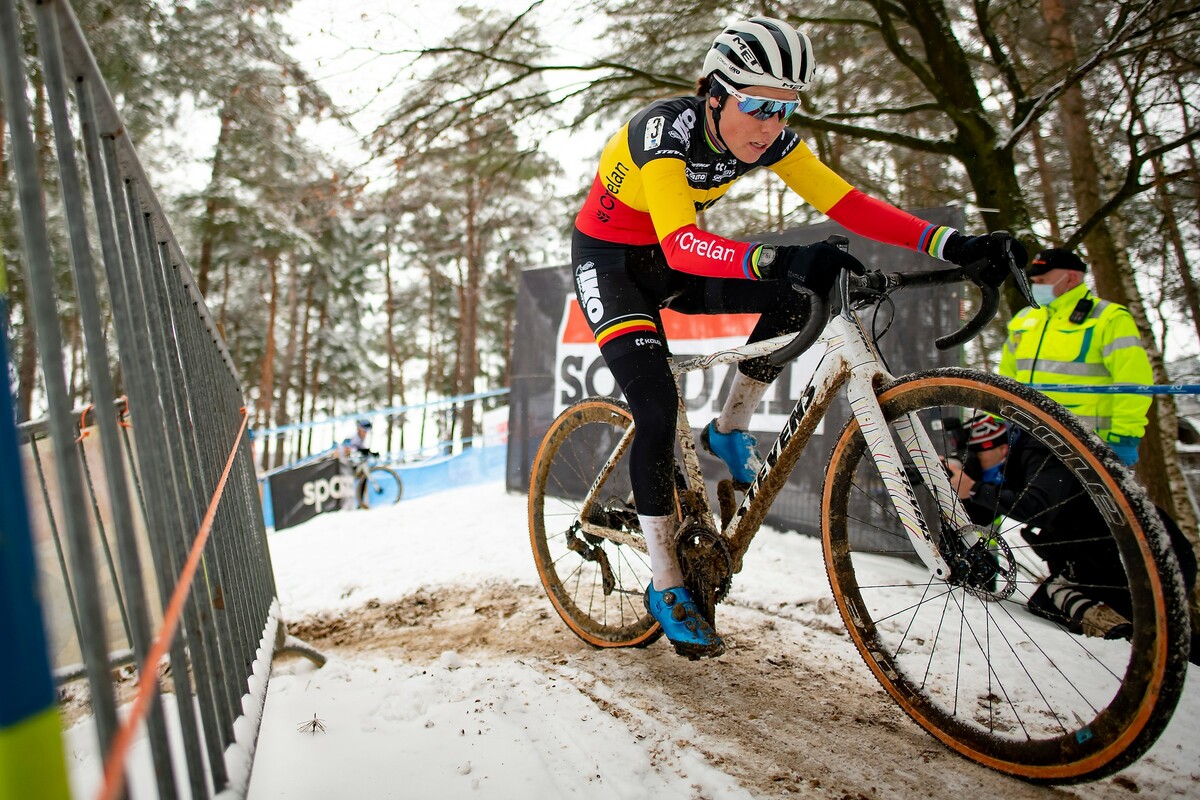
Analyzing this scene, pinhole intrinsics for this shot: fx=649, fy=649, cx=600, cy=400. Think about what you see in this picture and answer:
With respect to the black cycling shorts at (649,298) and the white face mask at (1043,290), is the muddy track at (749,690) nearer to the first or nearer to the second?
the black cycling shorts at (649,298)

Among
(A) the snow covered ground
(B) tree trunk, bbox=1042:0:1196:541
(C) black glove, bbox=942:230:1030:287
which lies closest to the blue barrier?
(A) the snow covered ground

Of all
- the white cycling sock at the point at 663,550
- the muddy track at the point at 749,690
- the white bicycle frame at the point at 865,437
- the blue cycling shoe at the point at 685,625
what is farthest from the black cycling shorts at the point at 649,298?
the muddy track at the point at 749,690

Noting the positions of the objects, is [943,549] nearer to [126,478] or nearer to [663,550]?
[663,550]

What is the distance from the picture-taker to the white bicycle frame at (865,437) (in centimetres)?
199

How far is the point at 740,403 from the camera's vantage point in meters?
2.73

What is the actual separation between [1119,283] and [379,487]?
10.8 meters

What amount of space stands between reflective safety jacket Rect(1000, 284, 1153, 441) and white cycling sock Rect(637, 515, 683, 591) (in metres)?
2.46

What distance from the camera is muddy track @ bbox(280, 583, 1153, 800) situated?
1.85 m

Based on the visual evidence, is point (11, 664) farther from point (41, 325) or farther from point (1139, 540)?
point (1139, 540)

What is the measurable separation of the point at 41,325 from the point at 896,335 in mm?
5241

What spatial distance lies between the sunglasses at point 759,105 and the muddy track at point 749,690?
211 cm

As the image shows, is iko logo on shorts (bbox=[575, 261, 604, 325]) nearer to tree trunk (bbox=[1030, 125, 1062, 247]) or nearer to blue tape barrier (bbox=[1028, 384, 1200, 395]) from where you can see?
blue tape barrier (bbox=[1028, 384, 1200, 395])

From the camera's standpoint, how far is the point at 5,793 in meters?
0.76

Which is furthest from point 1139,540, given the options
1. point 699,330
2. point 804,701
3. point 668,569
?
point 699,330
